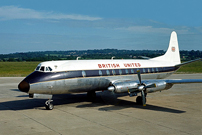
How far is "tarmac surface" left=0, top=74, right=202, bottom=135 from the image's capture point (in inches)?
514

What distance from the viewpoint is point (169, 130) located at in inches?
513

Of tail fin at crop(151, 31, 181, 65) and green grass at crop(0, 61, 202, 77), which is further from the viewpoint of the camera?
green grass at crop(0, 61, 202, 77)

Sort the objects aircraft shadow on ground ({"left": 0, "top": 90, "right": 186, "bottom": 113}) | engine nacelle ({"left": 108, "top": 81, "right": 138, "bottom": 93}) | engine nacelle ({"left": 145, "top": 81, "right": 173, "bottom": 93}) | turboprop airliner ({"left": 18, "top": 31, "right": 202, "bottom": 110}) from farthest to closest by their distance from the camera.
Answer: aircraft shadow on ground ({"left": 0, "top": 90, "right": 186, "bottom": 113})
engine nacelle ({"left": 145, "top": 81, "right": 173, "bottom": 93})
engine nacelle ({"left": 108, "top": 81, "right": 138, "bottom": 93})
turboprop airliner ({"left": 18, "top": 31, "right": 202, "bottom": 110})

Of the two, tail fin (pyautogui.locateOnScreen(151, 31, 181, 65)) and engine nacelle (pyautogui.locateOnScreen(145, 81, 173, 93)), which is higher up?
tail fin (pyautogui.locateOnScreen(151, 31, 181, 65))


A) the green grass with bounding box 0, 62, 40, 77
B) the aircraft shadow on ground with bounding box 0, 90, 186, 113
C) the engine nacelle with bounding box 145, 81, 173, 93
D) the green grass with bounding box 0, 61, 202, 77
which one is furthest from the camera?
the green grass with bounding box 0, 61, 202, 77

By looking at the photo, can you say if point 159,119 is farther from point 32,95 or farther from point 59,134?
point 32,95

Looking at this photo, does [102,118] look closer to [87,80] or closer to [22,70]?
[87,80]

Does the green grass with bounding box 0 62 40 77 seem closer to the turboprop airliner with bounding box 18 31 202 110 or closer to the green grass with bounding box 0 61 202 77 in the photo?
the green grass with bounding box 0 61 202 77

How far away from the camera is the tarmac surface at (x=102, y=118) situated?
1306cm

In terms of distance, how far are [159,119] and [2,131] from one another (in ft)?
29.9

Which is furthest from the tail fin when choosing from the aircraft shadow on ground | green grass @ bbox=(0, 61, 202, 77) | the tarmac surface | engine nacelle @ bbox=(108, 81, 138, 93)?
green grass @ bbox=(0, 61, 202, 77)

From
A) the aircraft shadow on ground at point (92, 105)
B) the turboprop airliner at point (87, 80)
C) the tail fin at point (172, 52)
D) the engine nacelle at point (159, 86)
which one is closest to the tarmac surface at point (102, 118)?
the aircraft shadow on ground at point (92, 105)

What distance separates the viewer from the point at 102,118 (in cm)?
1575

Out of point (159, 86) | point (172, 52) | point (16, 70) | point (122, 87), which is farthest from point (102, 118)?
point (16, 70)
